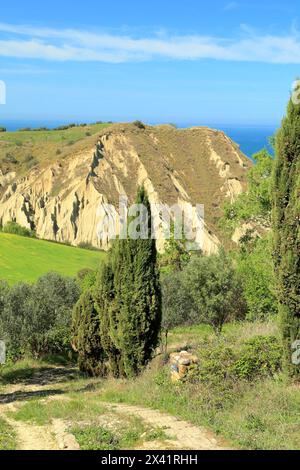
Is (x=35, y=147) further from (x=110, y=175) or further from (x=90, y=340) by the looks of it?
(x=90, y=340)

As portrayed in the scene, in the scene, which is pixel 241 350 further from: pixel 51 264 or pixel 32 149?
pixel 32 149

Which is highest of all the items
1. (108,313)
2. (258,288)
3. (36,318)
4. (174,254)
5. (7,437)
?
(174,254)

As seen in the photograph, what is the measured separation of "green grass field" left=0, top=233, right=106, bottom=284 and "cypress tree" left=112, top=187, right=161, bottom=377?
103 feet

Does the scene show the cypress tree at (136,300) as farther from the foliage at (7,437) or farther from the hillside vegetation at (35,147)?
the hillside vegetation at (35,147)

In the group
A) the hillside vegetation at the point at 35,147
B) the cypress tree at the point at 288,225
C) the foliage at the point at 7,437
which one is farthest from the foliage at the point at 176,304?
the hillside vegetation at the point at 35,147

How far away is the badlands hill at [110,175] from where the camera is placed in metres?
83.0

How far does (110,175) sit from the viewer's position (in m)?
89.3

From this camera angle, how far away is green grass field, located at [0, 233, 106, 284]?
5038cm

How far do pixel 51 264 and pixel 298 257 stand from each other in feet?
148

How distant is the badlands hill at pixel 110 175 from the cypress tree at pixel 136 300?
179 ft

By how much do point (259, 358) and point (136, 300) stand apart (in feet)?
16.3

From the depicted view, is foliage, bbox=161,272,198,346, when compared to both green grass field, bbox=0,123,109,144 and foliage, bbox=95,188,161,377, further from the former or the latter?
green grass field, bbox=0,123,109,144

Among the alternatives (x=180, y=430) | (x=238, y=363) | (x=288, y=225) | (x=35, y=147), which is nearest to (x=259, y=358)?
(x=238, y=363)
